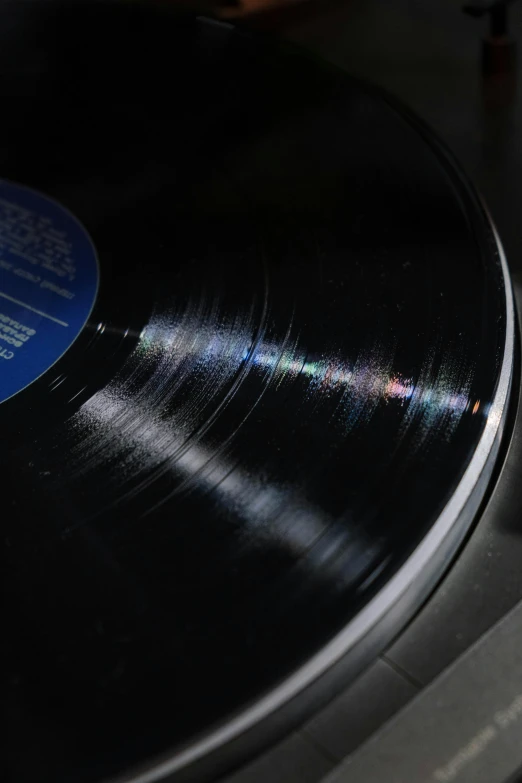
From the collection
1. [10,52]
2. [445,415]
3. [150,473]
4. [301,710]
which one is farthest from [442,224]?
[10,52]

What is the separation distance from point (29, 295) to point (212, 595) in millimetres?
507

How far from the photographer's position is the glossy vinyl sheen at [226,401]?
0.51m

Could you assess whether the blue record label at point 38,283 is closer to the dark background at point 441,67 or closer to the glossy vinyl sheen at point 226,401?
the glossy vinyl sheen at point 226,401

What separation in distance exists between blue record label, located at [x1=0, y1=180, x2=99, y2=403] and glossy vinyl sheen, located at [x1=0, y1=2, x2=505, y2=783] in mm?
24

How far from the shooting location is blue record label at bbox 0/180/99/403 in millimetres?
845

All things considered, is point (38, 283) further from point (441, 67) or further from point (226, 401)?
point (441, 67)

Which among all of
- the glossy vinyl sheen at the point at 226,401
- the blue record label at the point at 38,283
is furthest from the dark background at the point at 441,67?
the blue record label at the point at 38,283

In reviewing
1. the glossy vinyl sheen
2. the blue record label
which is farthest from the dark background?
the blue record label

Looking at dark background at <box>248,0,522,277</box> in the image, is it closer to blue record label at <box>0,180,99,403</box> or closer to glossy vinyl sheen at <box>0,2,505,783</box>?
glossy vinyl sheen at <box>0,2,505,783</box>

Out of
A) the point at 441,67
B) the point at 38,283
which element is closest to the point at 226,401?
the point at 38,283

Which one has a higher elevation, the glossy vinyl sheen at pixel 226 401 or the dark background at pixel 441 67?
the dark background at pixel 441 67

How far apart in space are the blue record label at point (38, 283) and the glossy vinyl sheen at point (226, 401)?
0.02 m

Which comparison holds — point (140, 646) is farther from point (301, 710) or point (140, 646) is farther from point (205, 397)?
point (205, 397)

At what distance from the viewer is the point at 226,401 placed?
68 centimetres
